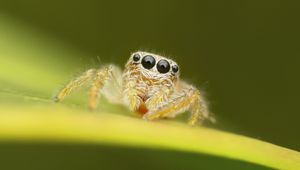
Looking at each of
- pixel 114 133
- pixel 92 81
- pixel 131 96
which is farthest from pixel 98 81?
pixel 114 133

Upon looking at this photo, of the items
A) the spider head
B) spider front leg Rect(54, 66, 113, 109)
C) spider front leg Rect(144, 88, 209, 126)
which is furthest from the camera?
the spider head

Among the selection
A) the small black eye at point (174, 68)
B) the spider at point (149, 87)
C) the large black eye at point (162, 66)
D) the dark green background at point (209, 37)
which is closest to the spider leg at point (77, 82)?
the spider at point (149, 87)

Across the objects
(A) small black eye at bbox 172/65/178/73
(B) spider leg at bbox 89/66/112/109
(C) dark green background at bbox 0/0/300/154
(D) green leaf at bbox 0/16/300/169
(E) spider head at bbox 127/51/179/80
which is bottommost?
(D) green leaf at bbox 0/16/300/169

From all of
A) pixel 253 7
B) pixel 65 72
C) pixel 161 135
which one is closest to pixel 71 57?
pixel 65 72

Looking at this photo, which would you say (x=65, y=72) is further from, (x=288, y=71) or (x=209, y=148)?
(x=209, y=148)

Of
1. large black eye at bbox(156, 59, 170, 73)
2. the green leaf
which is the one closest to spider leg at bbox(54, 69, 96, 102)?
large black eye at bbox(156, 59, 170, 73)

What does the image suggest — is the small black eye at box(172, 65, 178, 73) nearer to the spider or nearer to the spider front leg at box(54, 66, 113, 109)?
the spider

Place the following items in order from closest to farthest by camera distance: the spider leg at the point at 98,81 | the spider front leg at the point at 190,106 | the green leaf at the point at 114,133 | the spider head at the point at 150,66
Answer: the green leaf at the point at 114,133 < the spider leg at the point at 98,81 < the spider front leg at the point at 190,106 < the spider head at the point at 150,66

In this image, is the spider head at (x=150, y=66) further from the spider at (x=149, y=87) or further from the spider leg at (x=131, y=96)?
the spider leg at (x=131, y=96)
